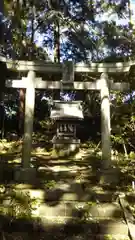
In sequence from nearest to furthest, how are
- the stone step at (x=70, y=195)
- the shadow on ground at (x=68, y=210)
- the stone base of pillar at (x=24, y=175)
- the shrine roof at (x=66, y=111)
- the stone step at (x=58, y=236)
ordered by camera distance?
the stone step at (x=58, y=236)
the shadow on ground at (x=68, y=210)
the stone step at (x=70, y=195)
the stone base of pillar at (x=24, y=175)
the shrine roof at (x=66, y=111)

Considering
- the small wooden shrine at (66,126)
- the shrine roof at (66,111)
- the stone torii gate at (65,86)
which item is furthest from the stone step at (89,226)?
the shrine roof at (66,111)

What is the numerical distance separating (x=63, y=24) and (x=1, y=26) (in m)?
4.81

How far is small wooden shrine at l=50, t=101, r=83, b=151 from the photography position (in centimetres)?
1209

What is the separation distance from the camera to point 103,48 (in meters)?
12.8

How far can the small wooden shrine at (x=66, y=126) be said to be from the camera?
39.7 feet

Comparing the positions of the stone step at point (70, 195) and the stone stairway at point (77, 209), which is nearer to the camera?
the stone stairway at point (77, 209)

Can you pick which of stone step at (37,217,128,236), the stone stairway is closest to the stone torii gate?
the stone stairway

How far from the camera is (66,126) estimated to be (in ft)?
40.9

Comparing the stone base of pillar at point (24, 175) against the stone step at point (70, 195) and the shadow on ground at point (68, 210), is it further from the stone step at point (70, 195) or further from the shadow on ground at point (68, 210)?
the stone step at point (70, 195)

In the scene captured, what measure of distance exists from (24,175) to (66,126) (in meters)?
6.04

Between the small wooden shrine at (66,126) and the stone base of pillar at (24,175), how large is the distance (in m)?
5.46

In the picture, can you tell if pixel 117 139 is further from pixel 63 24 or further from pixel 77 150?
pixel 63 24

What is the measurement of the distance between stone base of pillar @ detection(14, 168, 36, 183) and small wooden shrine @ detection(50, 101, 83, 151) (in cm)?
546

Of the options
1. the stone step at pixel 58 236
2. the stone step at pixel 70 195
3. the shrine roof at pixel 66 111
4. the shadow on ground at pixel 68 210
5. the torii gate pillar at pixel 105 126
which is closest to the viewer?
the stone step at pixel 58 236
